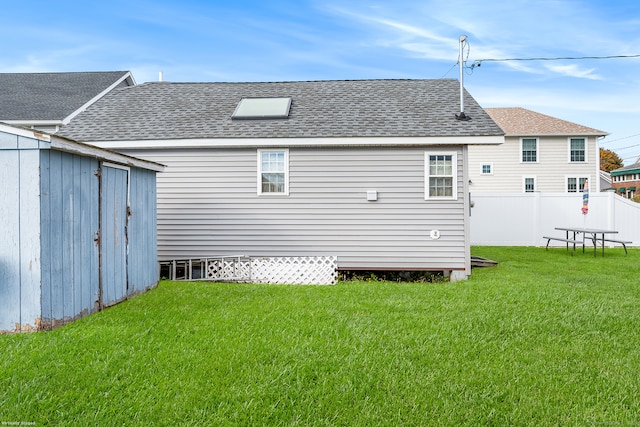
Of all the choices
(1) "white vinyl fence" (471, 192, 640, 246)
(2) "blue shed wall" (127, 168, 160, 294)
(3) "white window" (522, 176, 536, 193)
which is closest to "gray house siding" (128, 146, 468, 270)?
(2) "blue shed wall" (127, 168, 160, 294)

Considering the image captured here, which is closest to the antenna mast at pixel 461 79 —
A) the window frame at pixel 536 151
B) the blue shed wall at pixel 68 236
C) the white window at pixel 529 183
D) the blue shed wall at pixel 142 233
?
the blue shed wall at pixel 142 233

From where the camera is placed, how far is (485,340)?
484 cm

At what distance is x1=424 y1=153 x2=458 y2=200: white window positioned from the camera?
31.2ft

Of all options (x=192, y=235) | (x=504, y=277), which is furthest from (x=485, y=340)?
(x=192, y=235)

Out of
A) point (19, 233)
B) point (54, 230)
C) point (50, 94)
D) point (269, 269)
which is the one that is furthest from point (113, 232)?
point (50, 94)

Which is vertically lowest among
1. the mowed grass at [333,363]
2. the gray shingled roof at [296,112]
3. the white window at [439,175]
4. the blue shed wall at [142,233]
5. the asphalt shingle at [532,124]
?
the mowed grass at [333,363]

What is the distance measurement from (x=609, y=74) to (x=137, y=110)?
84.7ft

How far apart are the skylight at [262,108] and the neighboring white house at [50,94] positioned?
9.80 metres

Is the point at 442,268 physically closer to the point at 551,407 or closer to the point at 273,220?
the point at 273,220

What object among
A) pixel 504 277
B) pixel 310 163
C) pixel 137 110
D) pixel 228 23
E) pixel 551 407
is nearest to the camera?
pixel 551 407

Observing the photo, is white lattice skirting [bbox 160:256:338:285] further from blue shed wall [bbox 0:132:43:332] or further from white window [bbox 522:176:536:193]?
white window [bbox 522:176:536:193]

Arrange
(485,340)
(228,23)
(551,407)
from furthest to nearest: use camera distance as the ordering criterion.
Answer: (228,23), (485,340), (551,407)

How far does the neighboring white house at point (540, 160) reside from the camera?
2370 centimetres

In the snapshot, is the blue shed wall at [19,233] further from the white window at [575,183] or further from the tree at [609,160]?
the tree at [609,160]
